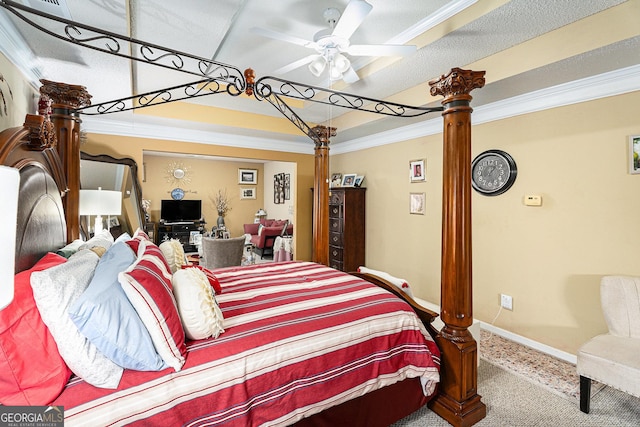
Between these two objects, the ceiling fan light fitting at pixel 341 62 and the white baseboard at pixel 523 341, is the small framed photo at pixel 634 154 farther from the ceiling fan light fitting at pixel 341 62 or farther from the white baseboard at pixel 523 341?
the ceiling fan light fitting at pixel 341 62

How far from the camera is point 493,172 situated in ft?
10.8

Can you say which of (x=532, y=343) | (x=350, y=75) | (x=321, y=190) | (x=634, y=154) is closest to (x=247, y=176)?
(x=321, y=190)

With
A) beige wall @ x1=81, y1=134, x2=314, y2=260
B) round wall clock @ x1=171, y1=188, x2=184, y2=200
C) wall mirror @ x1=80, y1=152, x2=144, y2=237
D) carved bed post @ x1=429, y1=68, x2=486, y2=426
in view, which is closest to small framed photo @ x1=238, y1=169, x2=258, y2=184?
beige wall @ x1=81, y1=134, x2=314, y2=260

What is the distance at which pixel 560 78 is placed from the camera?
2576 mm

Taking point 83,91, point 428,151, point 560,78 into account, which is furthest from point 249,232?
point 560,78

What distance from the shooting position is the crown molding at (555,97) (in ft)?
7.84

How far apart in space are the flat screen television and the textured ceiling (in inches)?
203

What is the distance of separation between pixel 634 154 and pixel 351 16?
2.39 meters

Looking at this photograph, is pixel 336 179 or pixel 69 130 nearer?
pixel 69 130

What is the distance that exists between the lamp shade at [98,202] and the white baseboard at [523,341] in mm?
3054

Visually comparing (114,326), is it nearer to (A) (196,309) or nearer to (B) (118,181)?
(A) (196,309)

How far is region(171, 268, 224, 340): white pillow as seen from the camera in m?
1.37

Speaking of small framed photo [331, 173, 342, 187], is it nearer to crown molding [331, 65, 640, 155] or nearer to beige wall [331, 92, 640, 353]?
crown molding [331, 65, 640, 155]

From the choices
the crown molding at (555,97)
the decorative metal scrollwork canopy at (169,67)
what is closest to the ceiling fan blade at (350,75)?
the decorative metal scrollwork canopy at (169,67)
